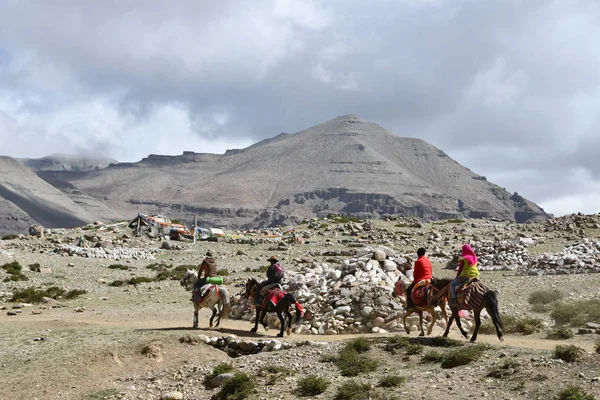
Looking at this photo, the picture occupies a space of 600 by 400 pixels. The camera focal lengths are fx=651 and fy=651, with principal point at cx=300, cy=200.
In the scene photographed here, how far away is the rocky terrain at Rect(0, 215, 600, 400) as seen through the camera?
13141 millimetres

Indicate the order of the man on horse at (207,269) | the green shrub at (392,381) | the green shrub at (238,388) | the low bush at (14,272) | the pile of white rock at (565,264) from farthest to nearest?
the low bush at (14,272) < the pile of white rock at (565,264) < the man on horse at (207,269) < the green shrub at (238,388) < the green shrub at (392,381)

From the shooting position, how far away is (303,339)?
1895 centimetres

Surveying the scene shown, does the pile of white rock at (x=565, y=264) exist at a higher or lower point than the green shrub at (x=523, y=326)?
higher

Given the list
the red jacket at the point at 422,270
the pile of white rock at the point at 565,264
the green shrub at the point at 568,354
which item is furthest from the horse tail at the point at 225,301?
the pile of white rock at the point at 565,264

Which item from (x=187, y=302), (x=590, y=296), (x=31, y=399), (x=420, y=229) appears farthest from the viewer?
(x=420, y=229)

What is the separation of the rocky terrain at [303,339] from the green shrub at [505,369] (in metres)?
A: 0.05

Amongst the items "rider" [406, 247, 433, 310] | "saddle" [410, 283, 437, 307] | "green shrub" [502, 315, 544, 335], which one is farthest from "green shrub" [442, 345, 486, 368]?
"green shrub" [502, 315, 544, 335]

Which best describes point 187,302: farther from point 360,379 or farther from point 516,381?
point 516,381

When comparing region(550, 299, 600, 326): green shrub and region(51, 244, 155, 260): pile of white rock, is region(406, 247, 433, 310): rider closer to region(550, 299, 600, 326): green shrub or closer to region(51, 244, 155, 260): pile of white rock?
region(550, 299, 600, 326): green shrub

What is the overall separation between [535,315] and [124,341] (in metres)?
14.4

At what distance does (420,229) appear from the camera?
7050 centimetres

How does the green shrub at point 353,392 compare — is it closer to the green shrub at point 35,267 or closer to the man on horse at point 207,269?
the man on horse at point 207,269

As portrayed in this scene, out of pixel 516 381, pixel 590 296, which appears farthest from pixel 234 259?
pixel 516 381

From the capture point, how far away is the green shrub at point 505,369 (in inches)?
501
